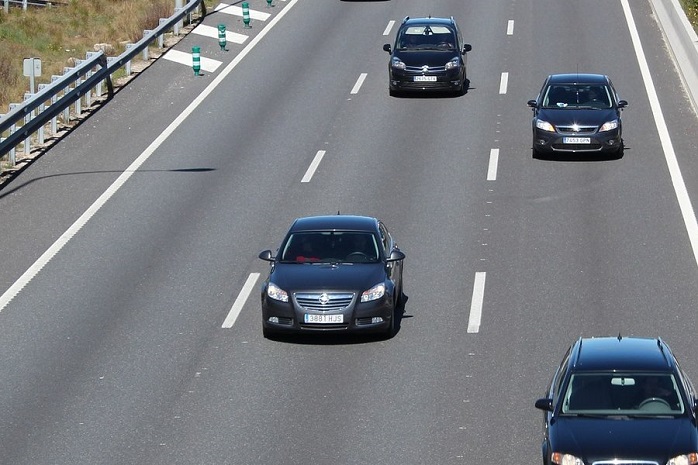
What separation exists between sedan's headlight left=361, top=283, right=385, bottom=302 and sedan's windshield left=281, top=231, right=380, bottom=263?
718 mm

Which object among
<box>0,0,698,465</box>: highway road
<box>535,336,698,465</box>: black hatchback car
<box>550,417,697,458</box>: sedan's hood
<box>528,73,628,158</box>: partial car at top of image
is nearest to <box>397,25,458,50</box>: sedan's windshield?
<box>0,0,698,465</box>: highway road

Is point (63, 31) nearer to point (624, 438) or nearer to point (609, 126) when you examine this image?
point (609, 126)

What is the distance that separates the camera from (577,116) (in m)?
29.9

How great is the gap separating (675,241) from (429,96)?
12.6m

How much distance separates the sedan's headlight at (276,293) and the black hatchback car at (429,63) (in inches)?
618

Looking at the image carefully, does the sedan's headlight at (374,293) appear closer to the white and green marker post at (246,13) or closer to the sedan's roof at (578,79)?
the sedan's roof at (578,79)

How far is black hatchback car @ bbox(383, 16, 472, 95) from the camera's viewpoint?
34906mm

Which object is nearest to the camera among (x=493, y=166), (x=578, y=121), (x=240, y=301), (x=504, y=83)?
(x=240, y=301)

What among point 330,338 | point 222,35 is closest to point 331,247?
point 330,338

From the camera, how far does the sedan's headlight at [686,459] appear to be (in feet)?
44.7

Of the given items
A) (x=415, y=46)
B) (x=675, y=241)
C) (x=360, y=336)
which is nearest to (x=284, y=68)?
(x=415, y=46)

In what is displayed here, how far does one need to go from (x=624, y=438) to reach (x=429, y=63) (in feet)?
71.8

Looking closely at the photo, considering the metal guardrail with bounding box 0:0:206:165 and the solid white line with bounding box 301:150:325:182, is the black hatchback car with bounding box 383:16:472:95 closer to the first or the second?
the solid white line with bounding box 301:150:325:182

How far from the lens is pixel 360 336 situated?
807 inches
